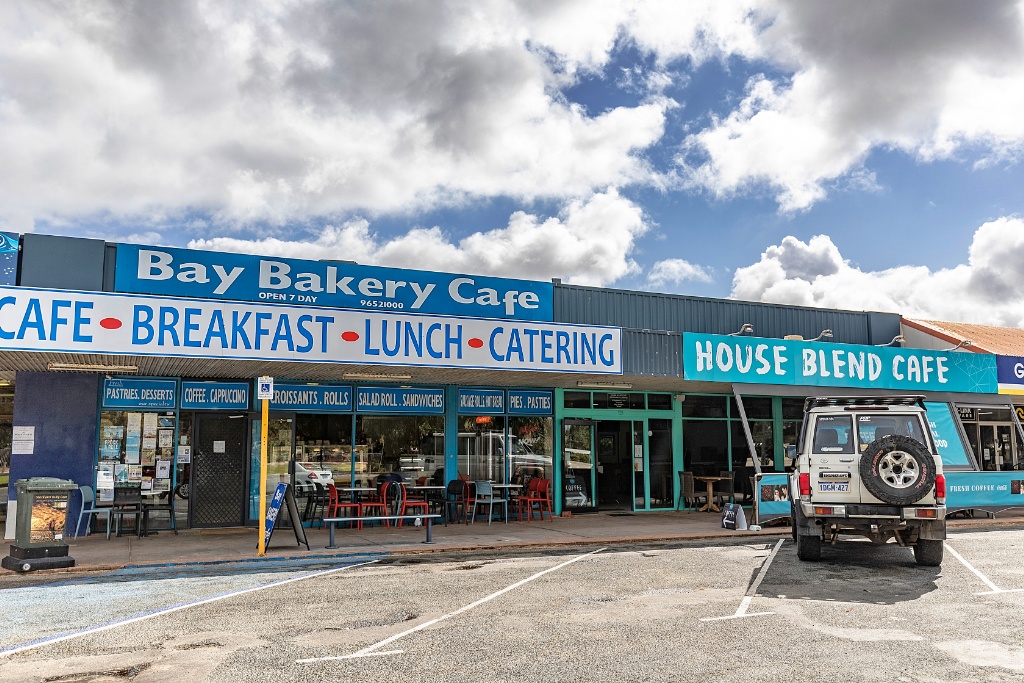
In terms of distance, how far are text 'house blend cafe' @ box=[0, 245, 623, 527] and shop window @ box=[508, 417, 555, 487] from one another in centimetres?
3

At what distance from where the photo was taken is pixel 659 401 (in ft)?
66.5

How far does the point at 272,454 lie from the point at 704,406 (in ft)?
34.8

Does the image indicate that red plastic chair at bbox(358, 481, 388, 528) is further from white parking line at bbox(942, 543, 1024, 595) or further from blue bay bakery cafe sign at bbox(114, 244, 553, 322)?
white parking line at bbox(942, 543, 1024, 595)

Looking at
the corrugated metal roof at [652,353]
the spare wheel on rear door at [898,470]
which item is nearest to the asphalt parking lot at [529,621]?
the spare wheel on rear door at [898,470]

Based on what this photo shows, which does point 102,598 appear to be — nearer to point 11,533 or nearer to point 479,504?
point 11,533

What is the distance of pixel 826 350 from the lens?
61.9 feet

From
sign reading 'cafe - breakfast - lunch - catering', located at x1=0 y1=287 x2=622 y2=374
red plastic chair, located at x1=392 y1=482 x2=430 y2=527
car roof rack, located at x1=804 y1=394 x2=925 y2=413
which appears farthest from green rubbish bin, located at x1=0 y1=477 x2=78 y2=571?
car roof rack, located at x1=804 y1=394 x2=925 y2=413

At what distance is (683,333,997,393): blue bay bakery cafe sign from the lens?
17562 millimetres

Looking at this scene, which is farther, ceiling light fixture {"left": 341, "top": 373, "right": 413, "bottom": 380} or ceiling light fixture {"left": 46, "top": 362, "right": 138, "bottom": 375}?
ceiling light fixture {"left": 341, "top": 373, "right": 413, "bottom": 380}

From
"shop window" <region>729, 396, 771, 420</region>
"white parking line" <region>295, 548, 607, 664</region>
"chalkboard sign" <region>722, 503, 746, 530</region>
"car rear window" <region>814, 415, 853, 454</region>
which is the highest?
"shop window" <region>729, 396, 771, 420</region>

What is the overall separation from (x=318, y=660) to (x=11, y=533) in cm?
1052

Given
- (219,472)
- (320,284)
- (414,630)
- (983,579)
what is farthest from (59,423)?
(983,579)

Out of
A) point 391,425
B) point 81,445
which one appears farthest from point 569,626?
point 81,445

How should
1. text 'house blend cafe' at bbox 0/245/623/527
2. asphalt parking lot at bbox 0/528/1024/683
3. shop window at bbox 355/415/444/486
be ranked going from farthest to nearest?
shop window at bbox 355/415/444/486 < text 'house blend cafe' at bbox 0/245/623/527 < asphalt parking lot at bbox 0/528/1024/683
